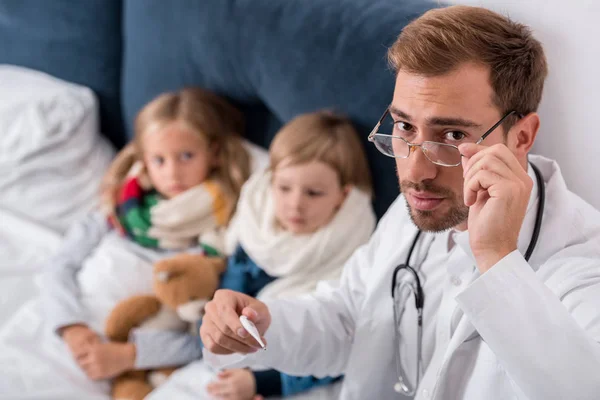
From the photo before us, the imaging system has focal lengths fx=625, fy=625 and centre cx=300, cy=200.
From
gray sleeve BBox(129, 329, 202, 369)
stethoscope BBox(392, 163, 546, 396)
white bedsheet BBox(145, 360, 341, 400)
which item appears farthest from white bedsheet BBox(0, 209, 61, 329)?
stethoscope BBox(392, 163, 546, 396)

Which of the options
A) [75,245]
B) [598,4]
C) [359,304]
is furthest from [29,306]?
[598,4]

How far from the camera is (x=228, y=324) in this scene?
1.03 metres

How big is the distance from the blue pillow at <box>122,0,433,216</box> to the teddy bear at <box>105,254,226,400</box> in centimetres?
46

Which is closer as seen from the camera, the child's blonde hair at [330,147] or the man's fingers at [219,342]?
the man's fingers at [219,342]

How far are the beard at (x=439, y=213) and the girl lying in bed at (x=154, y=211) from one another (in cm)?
82

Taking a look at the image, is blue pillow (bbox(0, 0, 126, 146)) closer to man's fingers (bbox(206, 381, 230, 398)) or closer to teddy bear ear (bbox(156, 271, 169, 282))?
teddy bear ear (bbox(156, 271, 169, 282))

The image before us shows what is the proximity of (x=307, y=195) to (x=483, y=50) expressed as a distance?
639 mm

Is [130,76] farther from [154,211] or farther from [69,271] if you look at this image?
[69,271]

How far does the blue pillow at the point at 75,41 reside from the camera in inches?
86.2

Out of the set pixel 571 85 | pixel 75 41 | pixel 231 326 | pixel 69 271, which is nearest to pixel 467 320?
pixel 231 326

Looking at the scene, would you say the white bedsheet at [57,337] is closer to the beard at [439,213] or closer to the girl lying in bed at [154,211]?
the girl lying in bed at [154,211]

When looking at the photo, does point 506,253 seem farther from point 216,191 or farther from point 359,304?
point 216,191

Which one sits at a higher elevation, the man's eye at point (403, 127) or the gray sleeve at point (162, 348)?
the man's eye at point (403, 127)

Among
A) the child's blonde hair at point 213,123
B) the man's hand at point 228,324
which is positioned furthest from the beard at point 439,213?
the child's blonde hair at point 213,123
